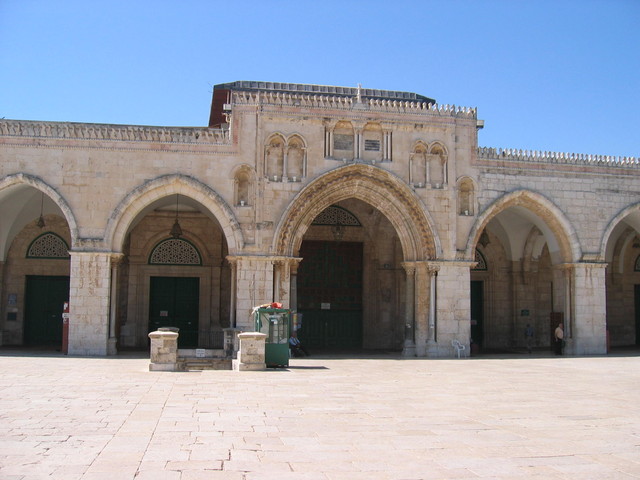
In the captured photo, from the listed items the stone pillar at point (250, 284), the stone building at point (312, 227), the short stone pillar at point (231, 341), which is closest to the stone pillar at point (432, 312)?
the stone building at point (312, 227)

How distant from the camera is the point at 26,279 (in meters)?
20.7

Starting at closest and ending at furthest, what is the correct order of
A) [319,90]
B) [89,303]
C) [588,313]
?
[89,303] < [588,313] < [319,90]

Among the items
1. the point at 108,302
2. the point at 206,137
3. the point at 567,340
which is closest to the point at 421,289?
the point at 567,340

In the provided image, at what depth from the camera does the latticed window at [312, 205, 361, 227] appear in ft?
72.0

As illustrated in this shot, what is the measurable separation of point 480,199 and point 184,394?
1166cm

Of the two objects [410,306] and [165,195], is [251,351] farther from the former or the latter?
[410,306]

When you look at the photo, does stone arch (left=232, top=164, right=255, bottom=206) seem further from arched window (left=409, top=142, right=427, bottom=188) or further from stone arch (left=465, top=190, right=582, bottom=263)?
stone arch (left=465, top=190, right=582, bottom=263)

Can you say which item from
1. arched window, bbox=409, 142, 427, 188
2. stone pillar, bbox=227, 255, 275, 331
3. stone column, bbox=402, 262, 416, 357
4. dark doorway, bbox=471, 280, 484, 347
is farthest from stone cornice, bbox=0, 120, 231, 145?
dark doorway, bbox=471, 280, 484, 347

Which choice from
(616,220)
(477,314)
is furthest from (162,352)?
(616,220)

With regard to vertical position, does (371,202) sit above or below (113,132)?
below

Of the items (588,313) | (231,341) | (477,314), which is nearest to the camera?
(231,341)

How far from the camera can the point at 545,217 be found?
1941cm

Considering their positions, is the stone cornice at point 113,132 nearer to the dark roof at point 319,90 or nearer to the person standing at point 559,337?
the dark roof at point 319,90

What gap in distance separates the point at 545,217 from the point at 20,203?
15.1m
